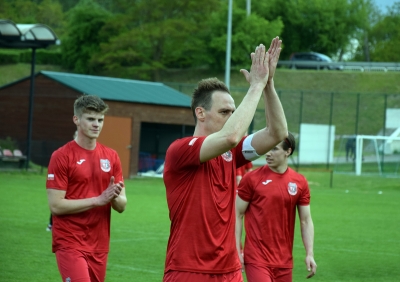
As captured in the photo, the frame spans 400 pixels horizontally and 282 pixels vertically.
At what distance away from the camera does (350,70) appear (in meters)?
71.2

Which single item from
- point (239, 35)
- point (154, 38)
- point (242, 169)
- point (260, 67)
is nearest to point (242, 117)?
point (260, 67)

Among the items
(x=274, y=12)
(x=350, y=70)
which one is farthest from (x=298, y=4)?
(x=350, y=70)

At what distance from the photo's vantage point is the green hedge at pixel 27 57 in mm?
70375

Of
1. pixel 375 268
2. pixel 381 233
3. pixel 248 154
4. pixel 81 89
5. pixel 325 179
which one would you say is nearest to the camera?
pixel 248 154

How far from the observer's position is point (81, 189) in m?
6.68

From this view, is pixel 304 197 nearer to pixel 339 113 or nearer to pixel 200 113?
pixel 200 113

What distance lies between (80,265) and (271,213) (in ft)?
6.06

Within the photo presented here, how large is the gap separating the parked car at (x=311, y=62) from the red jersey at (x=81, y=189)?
66.3 meters

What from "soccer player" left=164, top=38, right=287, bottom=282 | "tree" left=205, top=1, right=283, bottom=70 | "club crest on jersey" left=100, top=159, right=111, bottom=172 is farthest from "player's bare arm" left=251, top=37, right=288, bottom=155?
"tree" left=205, top=1, right=283, bottom=70

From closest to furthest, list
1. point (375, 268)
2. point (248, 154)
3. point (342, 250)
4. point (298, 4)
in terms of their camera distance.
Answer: point (248, 154)
point (375, 268)
point (342, 250)
point (298, 4)

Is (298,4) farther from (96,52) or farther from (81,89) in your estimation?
(81,89)

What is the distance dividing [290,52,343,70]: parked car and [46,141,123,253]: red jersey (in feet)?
218

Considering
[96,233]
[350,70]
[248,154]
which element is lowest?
[96,233]

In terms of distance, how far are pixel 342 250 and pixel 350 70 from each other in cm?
5797
